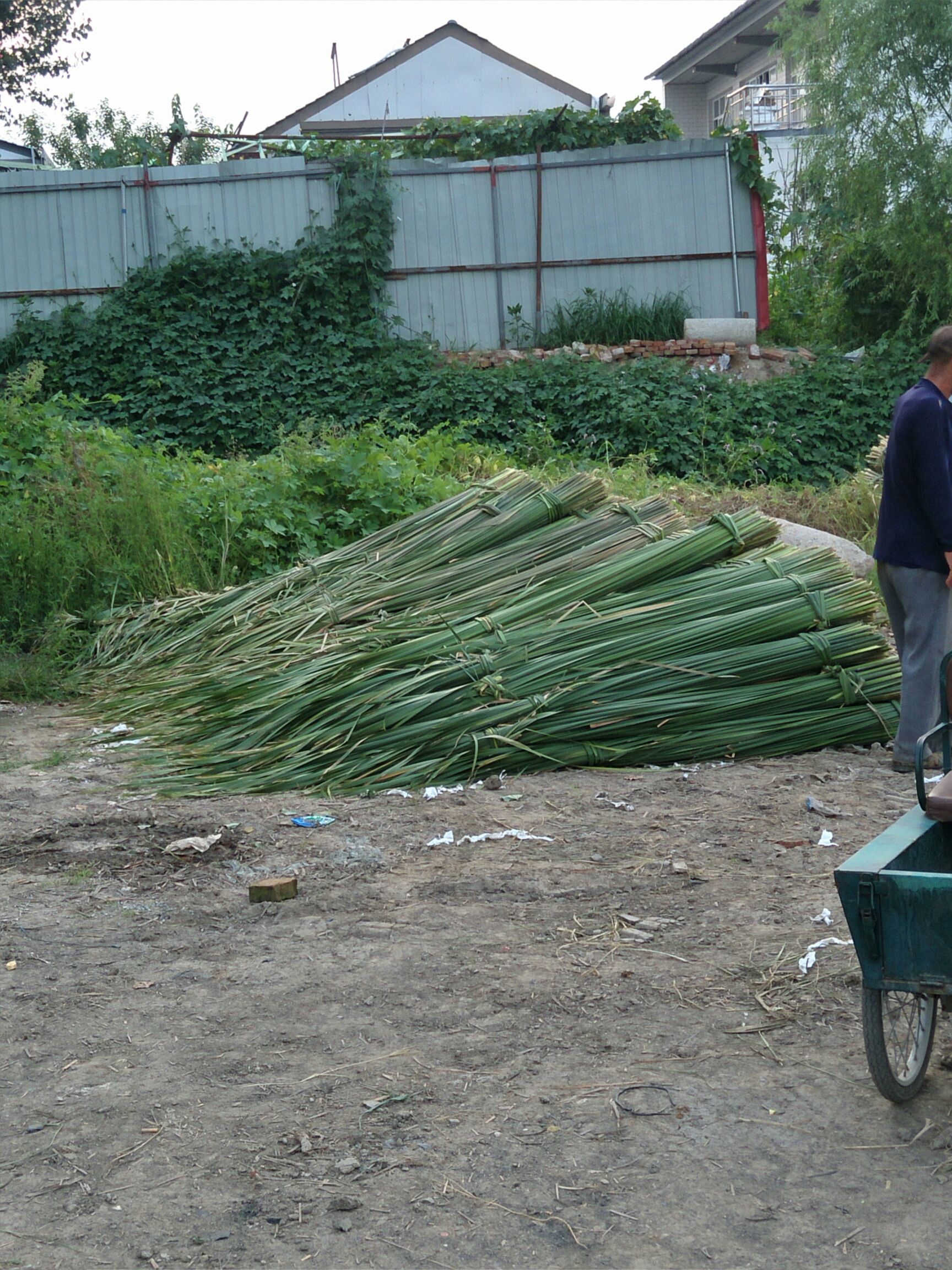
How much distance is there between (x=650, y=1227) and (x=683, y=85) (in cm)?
3011

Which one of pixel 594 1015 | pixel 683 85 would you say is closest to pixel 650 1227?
pixel 594 1015

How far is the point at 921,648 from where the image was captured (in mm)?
4602

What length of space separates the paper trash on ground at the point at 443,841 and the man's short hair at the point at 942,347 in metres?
2.52

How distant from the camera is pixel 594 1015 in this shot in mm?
2785

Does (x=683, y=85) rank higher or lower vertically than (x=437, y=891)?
higher

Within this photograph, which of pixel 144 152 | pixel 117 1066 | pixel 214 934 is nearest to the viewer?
pixel 117 1066

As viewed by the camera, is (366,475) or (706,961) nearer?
(706,961)

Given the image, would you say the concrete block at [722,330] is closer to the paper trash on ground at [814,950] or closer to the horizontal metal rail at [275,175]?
the horizontal metal rail at [275,175]

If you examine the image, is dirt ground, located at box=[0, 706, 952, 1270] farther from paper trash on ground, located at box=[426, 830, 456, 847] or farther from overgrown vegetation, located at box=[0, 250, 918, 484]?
overgrown vegetation, located at box=[0, 250, 918, 484]

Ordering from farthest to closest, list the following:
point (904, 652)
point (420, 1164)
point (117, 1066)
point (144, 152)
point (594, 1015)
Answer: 1. point (144, 152)
2. point (904, 652)
3. point (594, 1015)
4. point (117, 1066)
5. point (420, 1164)

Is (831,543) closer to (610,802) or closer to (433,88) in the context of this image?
(610,802)

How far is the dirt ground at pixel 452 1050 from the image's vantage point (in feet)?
6.73

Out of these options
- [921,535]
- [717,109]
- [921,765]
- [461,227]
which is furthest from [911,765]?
[717,109]

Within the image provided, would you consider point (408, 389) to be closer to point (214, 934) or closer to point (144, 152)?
point (144, 152)
